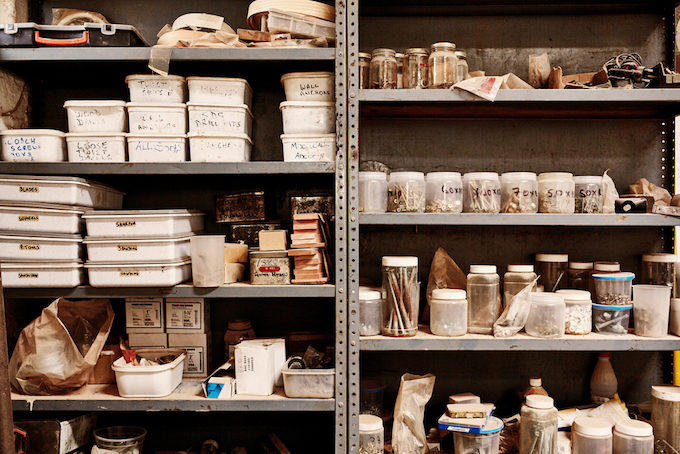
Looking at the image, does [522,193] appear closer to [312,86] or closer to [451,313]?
[451,313]

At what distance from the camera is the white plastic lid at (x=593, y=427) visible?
175cm

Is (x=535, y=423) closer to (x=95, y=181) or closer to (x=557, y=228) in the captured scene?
(x=557, y=228)

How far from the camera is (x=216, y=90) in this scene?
1.82 m

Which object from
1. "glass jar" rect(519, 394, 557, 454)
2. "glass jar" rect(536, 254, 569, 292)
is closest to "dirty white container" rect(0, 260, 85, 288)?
"glass jar" rect(519, 394, 557, 454)

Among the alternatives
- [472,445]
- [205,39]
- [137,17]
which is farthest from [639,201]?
[137,17]

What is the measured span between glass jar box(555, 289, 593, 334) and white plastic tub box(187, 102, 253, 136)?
5.06ft

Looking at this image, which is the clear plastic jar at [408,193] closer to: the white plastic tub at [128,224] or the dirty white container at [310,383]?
the dirty white container at [310,383]

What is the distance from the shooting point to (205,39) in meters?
1.77

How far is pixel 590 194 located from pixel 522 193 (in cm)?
30

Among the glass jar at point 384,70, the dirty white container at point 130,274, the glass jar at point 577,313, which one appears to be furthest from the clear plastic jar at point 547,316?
the dirty white container at point 130,274

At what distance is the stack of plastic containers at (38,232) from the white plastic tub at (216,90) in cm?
60

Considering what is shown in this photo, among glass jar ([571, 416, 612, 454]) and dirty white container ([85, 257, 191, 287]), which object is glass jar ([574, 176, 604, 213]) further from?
dirty white container ([85, 257, 191, 287])

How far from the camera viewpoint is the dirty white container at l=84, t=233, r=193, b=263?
1.78m

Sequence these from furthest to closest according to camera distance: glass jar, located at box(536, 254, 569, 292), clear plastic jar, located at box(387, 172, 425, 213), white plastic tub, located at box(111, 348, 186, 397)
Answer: glass jar, located at box(536, 254, 569, 292) → clear plastic jar, located at box(387, 172, 425, 213) → white plastic tub, located at box(111, 348, 186, 397)
